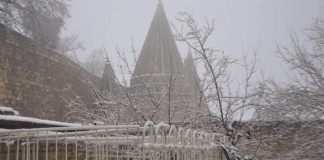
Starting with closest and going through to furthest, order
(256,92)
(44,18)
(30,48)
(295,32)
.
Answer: (256,92)
(295,32)
(30,48)
(44,18)

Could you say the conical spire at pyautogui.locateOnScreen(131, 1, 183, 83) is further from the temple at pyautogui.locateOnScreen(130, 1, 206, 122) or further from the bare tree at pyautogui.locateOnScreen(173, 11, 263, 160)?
the bare tree at pyautogui.locateOnScreen(173, 11, 263, 160)

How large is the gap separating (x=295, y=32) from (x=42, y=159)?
665 cm

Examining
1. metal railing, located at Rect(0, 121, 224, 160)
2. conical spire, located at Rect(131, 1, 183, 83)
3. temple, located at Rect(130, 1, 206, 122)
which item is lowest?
metal railing, located at Rect(0, 121, 224, 160)

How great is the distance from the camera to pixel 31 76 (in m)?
11.3

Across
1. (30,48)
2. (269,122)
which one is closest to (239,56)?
(269,122)

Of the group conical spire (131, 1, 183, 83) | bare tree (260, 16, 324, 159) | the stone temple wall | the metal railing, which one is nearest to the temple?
conical spire (131, 1, 183, 83)

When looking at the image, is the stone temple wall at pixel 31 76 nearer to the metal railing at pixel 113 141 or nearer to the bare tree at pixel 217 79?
the bare tree at pixel 217 79

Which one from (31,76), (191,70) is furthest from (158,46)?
(191,70)

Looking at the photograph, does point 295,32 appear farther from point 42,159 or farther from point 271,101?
point 42,159

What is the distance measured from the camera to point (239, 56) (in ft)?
23.7

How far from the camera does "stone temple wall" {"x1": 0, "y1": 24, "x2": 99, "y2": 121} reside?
10.1 metres

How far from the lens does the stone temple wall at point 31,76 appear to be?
1007 cm

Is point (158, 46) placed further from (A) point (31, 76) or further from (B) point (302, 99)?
(B) point (302, 99)

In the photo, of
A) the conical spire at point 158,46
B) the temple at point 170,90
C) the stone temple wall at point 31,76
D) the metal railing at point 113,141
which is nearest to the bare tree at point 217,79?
Result: the temple at point 170,90
